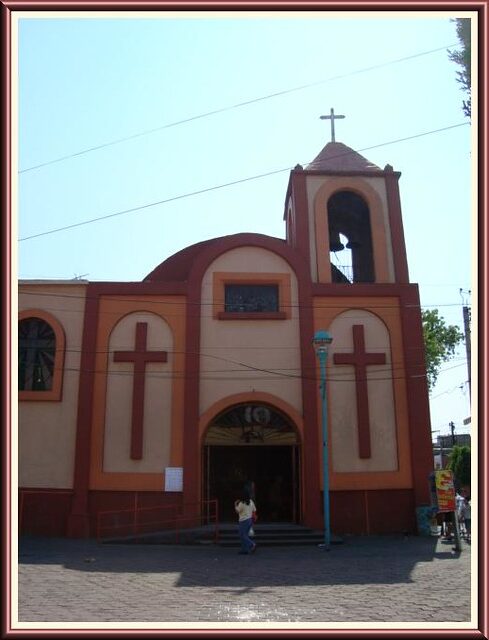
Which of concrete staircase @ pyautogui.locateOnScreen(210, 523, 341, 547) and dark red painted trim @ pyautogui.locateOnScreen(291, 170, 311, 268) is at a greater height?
dark red painted trim @ pyautogui.locateOnScreen(291, 170, 311, 268)

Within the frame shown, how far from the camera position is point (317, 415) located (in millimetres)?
16156

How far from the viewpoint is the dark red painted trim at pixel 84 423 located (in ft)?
50.0

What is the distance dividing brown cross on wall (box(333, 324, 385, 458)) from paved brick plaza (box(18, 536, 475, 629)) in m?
2.93

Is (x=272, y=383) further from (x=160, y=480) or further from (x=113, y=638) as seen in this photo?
(x=113, y=638)

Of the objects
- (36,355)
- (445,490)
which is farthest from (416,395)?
(36,355)

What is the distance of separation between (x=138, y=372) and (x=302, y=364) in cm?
468

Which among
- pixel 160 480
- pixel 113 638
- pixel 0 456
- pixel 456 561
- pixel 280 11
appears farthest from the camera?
pixel 160 480

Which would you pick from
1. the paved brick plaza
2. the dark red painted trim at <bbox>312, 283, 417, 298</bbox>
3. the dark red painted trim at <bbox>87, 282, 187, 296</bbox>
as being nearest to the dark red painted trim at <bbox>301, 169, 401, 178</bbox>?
the dark red painted trim at <bbox>312, 283, 417, 298</bbox>

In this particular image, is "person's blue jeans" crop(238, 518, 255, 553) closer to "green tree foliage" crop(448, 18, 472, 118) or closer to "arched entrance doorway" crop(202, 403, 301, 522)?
"arched entrance doorway" crop(202, 403, 301, 522)

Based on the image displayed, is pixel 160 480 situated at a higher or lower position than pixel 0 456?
lower

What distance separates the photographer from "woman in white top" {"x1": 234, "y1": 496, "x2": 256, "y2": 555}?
12703mm

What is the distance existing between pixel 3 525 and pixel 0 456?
54 cm

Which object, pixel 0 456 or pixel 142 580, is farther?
pixel 142 580

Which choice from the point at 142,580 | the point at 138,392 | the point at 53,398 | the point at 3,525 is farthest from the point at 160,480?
the point at 3,525
